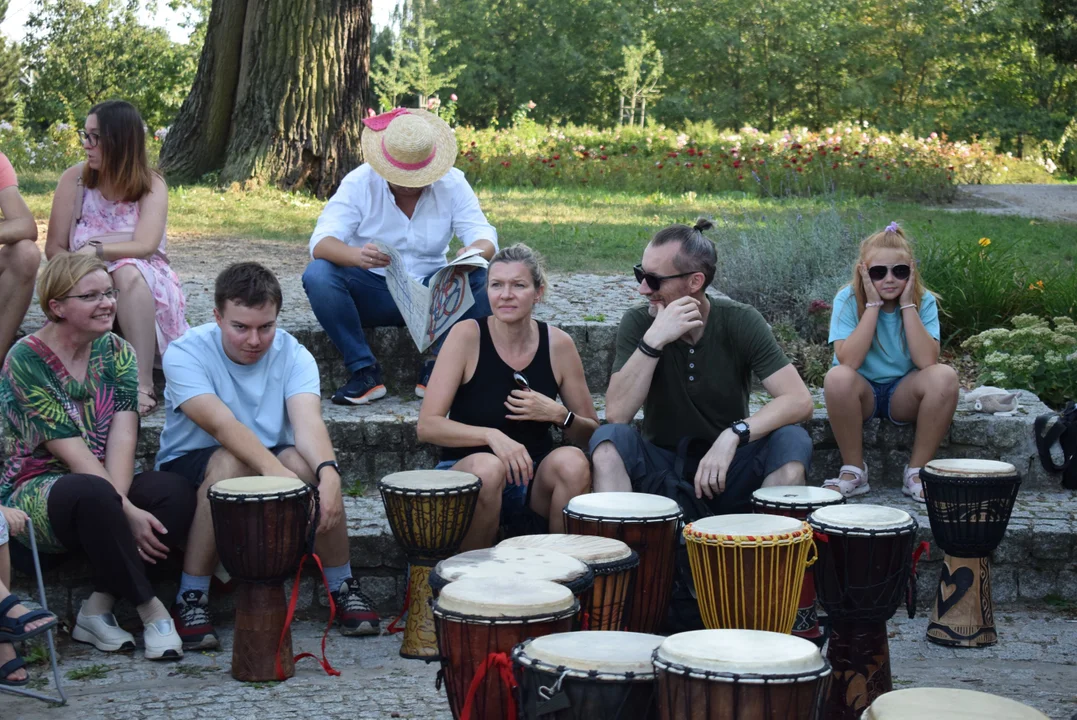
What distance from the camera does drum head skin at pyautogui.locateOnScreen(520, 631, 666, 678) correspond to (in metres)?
2.50

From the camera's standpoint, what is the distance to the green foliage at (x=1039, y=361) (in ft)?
19.2

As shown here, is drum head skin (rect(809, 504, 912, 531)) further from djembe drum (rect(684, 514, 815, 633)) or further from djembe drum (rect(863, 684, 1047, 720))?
djembe drum (rect(863, 684, 1047, 720))

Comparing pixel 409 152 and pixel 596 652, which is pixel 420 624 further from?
pixel 409 152

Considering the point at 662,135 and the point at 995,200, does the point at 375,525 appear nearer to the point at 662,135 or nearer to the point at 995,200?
the point at 995,200

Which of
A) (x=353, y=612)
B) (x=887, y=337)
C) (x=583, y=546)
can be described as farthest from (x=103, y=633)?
(x=887, y=337)

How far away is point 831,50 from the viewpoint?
1180 inches

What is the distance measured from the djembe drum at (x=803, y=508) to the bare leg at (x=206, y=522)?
5.72 feet

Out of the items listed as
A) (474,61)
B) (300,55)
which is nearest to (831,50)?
(474,61)

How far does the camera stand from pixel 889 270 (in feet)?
16.1

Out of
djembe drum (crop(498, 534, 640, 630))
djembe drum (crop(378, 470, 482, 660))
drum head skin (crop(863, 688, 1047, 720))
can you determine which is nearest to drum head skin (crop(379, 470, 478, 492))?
djembe drum (crop(378, 470, 482, 660))

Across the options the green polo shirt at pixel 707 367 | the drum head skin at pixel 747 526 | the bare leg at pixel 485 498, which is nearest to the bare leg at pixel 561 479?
the bare leg at pixel 485 498

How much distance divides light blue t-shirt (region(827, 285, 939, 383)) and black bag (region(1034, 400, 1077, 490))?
1.90ft

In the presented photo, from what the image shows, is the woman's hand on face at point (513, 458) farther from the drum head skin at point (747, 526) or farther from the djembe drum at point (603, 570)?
the drum head skin at point (747, 526)

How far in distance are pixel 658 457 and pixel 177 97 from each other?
27.2 m
